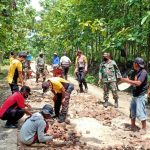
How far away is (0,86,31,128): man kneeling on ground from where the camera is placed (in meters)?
10.0

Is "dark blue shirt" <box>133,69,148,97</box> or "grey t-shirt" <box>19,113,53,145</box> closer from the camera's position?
"grey t-shirt" <box>19,113,53,145</box>

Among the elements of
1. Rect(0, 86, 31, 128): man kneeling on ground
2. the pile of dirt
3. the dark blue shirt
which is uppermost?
the dark blue shirt

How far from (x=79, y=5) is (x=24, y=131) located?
19.7m

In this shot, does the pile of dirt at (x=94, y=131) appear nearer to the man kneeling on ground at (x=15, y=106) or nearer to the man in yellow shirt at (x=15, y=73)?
the man kneeling on ground at (x=15, y=106)

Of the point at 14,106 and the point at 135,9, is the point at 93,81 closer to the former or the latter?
the point at 135,9

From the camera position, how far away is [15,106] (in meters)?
10.2

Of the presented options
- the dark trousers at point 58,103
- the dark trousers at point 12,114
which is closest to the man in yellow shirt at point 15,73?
the dark trousers at point 58,103

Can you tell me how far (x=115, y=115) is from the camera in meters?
12.8

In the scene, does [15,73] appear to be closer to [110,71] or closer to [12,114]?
[12,114]

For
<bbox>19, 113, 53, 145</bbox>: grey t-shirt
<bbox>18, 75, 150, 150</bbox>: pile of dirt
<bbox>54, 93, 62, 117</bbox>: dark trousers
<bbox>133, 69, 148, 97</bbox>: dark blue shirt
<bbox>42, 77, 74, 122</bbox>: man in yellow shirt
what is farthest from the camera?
<bbox>54, 93, 62, 117</bbox>: dark trousers

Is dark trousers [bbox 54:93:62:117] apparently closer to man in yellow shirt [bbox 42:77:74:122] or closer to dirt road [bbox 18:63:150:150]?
man in yellow shirt [bbox 42:77:74:122]

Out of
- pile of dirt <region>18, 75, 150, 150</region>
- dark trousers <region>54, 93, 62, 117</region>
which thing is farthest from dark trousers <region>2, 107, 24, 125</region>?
dark trousers <region>54, 93, 62, 117</region>

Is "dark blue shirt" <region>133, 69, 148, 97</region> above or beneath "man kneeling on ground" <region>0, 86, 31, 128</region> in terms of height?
above

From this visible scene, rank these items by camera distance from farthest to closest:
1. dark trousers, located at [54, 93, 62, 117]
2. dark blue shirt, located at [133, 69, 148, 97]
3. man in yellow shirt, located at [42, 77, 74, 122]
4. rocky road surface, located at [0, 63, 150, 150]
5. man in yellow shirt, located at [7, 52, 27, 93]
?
man in yellow shirt, located at [7, 52, 27, 93] → dark trousers, located at [54, 93, 62, 117] → man in yellow shirt, located at [42, 77, 74, 122] → dark blue shirt, located at [133, 69, 148, 97] → rocky road surface, located at [0, 63, 150, 150]
